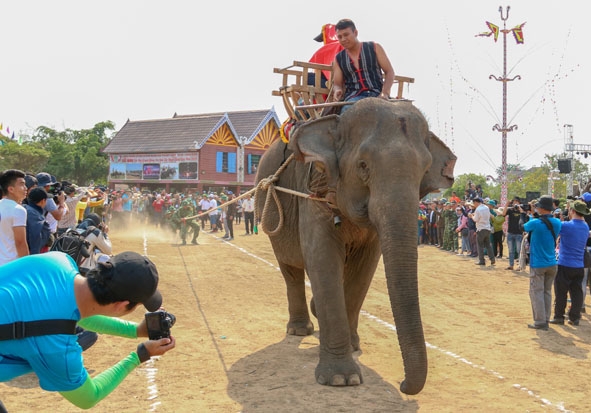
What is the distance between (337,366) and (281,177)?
2.68m

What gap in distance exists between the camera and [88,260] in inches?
319

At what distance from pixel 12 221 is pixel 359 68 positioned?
13.4 ft

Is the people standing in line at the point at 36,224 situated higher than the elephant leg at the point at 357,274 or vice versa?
the people standing in line at the point at 36,224

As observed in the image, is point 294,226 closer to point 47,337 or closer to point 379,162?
point 379,162

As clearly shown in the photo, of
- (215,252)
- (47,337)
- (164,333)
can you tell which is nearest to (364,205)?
(164,333)

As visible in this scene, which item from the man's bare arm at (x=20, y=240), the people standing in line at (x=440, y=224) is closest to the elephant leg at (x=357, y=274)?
the man's bare arm at (x=20, y=240)

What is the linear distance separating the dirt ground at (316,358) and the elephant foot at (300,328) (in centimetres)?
12

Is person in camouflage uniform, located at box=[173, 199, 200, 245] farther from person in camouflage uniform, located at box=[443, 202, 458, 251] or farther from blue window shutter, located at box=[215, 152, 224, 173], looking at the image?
blue window shutter, located at box=[215, 152, 224, 173]

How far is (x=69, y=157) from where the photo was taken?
55.1 metres

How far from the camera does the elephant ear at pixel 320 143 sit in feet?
18.7

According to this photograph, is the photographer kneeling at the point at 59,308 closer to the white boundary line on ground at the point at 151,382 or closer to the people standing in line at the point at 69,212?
the white boundary line on ground at the point at 151,382

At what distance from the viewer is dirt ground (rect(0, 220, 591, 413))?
18.1 feet

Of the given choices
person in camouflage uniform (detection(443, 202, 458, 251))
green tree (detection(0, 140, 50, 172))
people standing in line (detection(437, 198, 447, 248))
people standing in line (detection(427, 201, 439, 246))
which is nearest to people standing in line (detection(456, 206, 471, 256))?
person in camouflage uniform (detection(443, 202, 458, 251))

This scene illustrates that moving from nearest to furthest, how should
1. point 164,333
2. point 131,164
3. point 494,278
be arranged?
point 164,333, point 494,278, point 131,164
